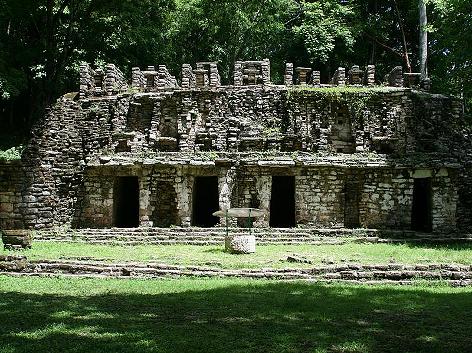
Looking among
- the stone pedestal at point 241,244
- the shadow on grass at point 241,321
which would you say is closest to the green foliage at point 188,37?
the stone pedestal at point 241,244

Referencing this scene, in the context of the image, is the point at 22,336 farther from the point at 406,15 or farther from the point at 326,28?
the point at 406,15

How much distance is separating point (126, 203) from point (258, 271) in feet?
46.3

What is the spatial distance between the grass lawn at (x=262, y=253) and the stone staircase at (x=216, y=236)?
854mm

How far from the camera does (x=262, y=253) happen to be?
1762cm

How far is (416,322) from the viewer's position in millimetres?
8727

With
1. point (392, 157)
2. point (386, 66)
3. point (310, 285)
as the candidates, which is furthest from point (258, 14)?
point (310, 285)

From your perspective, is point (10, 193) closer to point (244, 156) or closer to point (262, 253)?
point (244, 156)

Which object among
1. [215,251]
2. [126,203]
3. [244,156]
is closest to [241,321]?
[215,251]

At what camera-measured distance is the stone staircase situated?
68.3ft

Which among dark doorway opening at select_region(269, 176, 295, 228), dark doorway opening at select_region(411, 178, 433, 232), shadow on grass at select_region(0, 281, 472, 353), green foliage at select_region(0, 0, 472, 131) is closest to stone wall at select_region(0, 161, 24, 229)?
green foliage at select_region(0, 0, 472, 131)

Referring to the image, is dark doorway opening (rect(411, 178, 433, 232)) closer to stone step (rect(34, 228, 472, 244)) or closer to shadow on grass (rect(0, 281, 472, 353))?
stone step (rect(34, 228, 472, 244))

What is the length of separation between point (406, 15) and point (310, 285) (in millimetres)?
34636

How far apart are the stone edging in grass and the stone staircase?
6.23 metres

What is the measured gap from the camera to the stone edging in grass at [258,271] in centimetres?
1366
